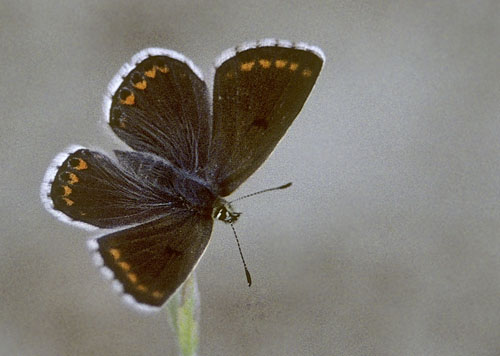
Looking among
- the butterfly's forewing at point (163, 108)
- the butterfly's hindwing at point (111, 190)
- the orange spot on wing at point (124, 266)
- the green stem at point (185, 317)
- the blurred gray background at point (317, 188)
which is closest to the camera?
the green stem at point (185, 317)

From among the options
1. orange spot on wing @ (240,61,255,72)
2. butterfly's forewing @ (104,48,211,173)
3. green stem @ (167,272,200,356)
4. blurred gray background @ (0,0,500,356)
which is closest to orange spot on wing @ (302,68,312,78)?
orange spot on wing @ (240,61,255,72)

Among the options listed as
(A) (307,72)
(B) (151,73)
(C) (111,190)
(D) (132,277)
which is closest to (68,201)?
(C) (111,190)

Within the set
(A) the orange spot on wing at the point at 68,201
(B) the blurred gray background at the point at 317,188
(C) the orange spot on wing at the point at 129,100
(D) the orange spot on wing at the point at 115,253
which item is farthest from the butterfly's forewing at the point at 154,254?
(B) the blurred gray background at the point at 317,188

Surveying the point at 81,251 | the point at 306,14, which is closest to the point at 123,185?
the point at 81,251

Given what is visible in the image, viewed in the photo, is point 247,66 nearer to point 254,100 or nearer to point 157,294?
point 254,100

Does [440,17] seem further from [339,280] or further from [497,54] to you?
[339,280]

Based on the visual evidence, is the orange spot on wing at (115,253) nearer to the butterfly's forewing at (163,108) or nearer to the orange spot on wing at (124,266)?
the orange spot on wing at (124,266)

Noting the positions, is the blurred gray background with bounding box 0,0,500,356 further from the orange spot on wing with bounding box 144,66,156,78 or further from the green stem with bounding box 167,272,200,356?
the green stem with bounding box 167,272,200,356
